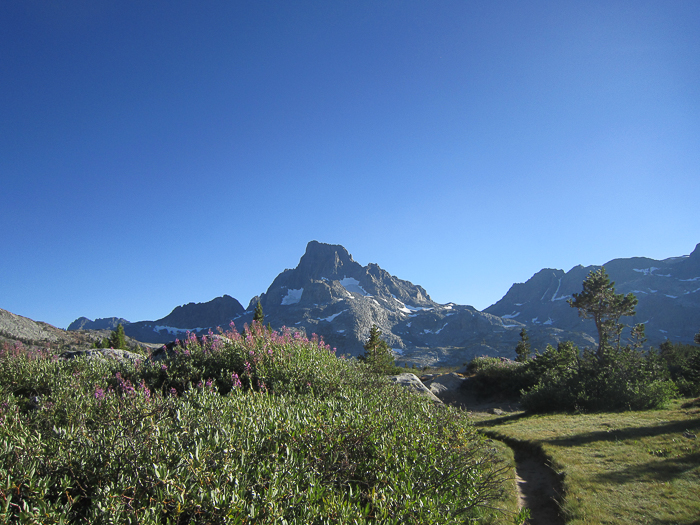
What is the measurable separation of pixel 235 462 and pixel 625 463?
32.0 feet

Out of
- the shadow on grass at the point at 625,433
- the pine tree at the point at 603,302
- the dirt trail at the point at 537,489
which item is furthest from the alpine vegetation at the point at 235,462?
the pine tree at the point at 603,302

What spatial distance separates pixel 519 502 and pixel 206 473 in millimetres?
7310

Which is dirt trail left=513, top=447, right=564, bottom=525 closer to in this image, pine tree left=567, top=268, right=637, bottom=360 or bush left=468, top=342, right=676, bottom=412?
bush left=468, top=342, right=676, bottom=412

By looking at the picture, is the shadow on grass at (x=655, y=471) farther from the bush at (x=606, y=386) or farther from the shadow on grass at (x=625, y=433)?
the bush at (x=606, y=386)

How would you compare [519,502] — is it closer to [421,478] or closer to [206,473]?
[421,478]

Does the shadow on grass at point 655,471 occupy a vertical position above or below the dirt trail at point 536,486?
above

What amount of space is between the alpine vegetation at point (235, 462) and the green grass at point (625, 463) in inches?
98.4

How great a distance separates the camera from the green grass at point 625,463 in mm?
5727

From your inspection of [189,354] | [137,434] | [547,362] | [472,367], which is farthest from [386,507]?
[472,367]

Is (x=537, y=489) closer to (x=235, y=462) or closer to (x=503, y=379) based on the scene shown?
(x=235, y=462)

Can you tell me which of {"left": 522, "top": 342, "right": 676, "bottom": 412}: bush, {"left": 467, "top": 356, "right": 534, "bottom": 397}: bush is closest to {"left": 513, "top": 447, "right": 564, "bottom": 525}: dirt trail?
{"left": 522, "top": 342, "right": 676, "bottom": 412}: bush

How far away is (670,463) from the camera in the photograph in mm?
7508

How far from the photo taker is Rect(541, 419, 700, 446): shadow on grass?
9.84 m

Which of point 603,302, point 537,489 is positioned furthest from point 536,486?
point 603,302
